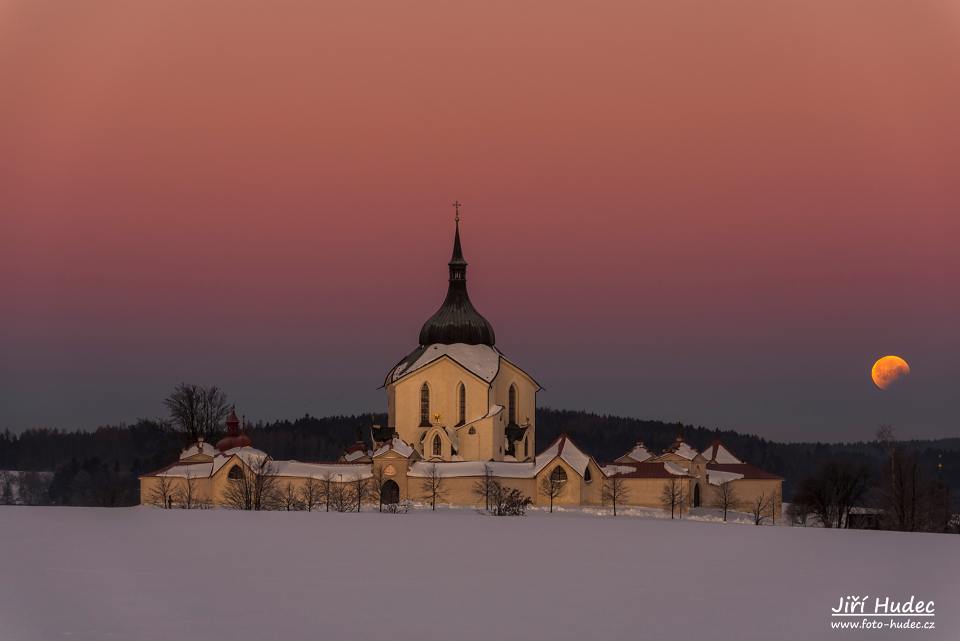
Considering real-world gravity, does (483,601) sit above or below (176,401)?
below

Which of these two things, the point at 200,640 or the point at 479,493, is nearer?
the point at 200,640

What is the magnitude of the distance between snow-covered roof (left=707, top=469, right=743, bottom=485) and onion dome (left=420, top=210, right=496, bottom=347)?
16.8 m

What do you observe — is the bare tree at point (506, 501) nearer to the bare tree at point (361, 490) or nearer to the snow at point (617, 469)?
the snow at point (617, 469)

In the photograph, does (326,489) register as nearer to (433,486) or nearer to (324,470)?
(324,470)

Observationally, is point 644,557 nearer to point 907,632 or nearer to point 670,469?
point 907,632

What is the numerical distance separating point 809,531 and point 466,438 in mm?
28810

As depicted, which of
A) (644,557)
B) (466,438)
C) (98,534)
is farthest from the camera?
(466,438)

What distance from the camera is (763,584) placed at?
146 ft

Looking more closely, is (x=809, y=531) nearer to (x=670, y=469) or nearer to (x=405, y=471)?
(x=670, y=469)

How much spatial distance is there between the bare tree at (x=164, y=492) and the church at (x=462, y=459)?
0.27ft

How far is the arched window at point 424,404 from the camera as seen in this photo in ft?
323

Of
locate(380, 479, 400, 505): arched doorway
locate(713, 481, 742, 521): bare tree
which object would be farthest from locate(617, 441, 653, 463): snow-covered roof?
locate(380, 479, 400, 505): arched doorway

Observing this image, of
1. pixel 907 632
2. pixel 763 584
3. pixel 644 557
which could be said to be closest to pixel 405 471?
pixel 644 557

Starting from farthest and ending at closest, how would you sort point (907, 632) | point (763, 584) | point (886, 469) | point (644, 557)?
1. point (886, 469)
2. point (644, 557)
3. point (763, 584)
4. point (907, 632)
